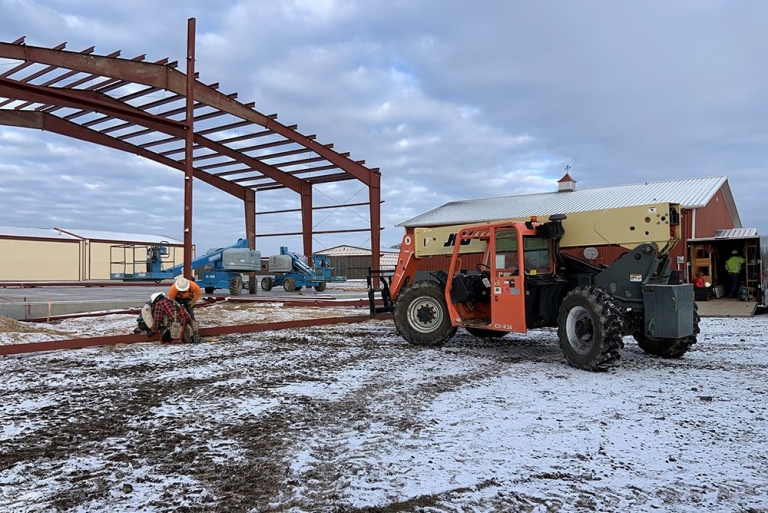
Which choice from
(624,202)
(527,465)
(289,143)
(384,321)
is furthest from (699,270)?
(527,465)

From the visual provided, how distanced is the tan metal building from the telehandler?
31.3 metres

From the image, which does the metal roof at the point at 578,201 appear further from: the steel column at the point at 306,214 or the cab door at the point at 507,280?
the cab door at the point at 507,280

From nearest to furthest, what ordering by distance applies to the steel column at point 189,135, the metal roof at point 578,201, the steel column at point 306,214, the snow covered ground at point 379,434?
1. the snow covered ground at point 379,434
2. the steel column at point 189,135
3. the metal roof at point 578,201
4. the steel column at point 306,214

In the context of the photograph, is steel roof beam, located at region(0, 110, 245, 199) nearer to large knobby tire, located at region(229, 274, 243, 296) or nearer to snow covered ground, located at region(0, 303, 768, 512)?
large knobby tire, located at region(229, 274, 243, 296)

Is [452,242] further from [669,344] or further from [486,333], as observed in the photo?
[669,344]

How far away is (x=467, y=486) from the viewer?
338cm

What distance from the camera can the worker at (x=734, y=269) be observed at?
17656mm

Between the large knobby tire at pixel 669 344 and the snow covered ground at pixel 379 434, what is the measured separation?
0.72ft

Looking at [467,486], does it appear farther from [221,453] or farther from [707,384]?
[707,384]

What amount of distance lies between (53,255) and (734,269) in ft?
144

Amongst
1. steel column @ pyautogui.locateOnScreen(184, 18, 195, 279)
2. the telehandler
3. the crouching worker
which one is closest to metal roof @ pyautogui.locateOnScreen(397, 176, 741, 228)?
steel column @ pyautogui.locateOnScreen(184, 18, 195, 279)

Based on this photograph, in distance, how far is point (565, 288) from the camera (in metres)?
7.88

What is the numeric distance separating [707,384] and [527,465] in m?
3.58

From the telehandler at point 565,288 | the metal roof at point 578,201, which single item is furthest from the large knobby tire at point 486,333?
the metal roof at point 578,201
